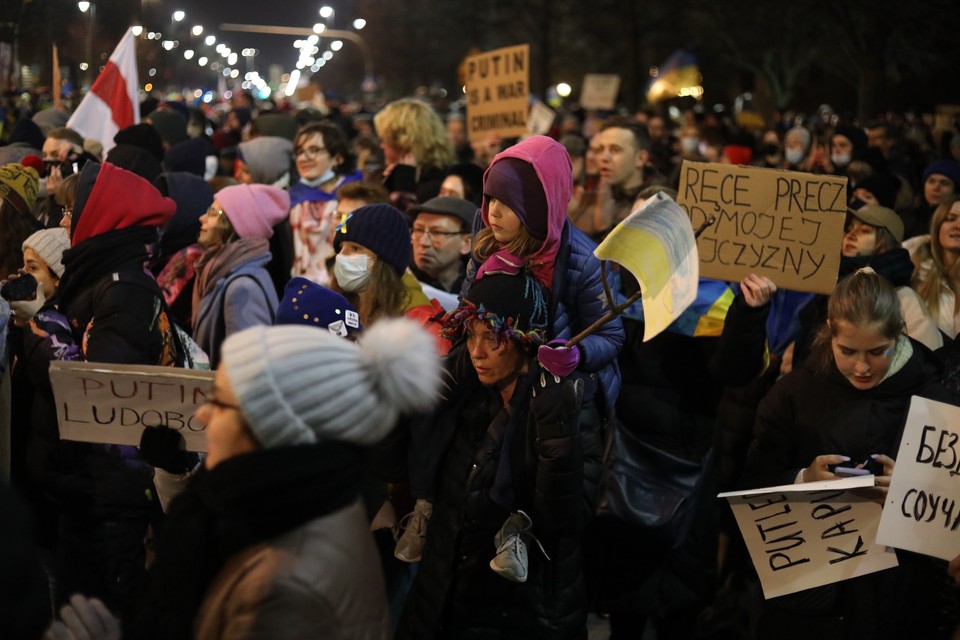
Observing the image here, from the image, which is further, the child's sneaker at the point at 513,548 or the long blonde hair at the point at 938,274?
the long blonde hair at the point at 938,274

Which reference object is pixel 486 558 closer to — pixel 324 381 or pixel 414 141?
pixel 324 381

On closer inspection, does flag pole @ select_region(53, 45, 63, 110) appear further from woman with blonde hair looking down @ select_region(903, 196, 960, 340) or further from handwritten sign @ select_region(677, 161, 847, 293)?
woman with blonde hair looking down @ select_region(903, 196, 960, 340)

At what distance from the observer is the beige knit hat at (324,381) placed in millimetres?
2363

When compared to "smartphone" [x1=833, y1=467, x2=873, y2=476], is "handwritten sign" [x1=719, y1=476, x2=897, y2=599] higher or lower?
lower

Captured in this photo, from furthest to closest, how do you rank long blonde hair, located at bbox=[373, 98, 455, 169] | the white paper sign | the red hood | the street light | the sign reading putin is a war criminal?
the white paper sign
the street light
the sign reading putin is a war criminal
long blonde hair, located at bbox=[373, 98, 455, 169]
the red hood

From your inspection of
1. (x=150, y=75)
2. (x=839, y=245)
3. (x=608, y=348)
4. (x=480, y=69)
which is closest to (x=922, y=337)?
(x=839, y=245)

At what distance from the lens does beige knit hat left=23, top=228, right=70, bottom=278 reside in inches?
195

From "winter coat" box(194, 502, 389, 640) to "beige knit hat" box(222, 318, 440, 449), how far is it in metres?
0.20

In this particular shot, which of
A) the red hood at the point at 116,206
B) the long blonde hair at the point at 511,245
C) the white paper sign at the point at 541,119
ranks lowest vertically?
the long blonde hair at the point at 511,245

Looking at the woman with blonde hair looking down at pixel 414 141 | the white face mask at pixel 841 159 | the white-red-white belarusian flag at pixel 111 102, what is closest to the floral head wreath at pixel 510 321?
the woman with blonde hair looking down at pixel 414 141

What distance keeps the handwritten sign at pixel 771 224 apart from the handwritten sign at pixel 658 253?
1.32m

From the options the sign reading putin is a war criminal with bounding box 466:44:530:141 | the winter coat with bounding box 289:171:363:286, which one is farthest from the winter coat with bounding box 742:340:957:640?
the sign reading putin is a war criminal with bounding box 466:44:530:141

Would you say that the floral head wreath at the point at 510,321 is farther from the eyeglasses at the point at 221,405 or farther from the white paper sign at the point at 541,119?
the white paper sign at the point at 541,119

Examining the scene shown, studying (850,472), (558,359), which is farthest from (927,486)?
(558,359)
